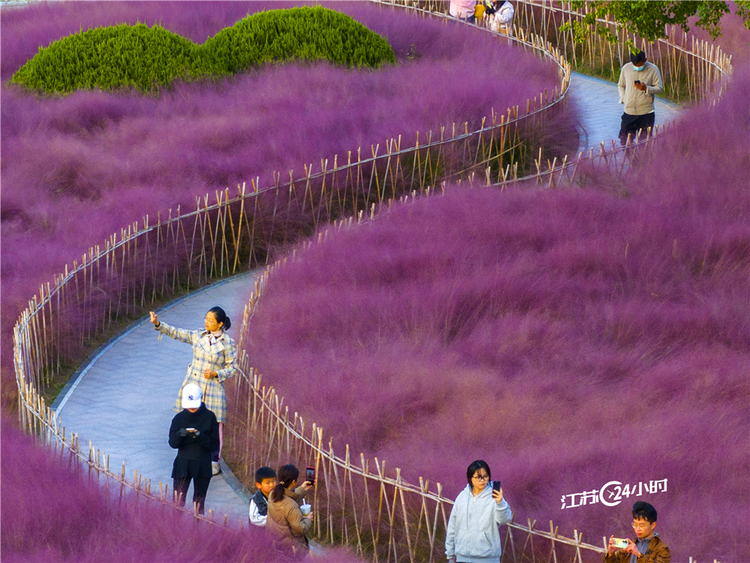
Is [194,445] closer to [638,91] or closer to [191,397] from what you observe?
[191,397]

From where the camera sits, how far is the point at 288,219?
12.2 meters

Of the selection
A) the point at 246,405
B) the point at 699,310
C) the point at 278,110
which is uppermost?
the point at 278,110

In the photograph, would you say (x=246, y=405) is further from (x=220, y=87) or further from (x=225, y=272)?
(x=220, y=87)

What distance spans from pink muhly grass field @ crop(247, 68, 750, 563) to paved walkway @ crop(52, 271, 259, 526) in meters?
0.92

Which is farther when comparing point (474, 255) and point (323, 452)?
point (474, 255)

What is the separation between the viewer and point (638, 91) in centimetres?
1288

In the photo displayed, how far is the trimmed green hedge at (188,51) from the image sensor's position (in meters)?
16.2

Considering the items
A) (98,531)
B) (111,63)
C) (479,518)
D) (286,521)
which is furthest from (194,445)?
(111,63)

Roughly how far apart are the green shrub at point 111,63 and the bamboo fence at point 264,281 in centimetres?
442

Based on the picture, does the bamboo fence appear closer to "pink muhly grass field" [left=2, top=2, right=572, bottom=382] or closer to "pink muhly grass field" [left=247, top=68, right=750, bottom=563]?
"pink muhly grass field" [left=247, top=68, right=750, bottom=563]

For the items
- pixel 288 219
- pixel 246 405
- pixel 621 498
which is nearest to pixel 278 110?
pixel 288 219

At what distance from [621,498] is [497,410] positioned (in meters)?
1.26

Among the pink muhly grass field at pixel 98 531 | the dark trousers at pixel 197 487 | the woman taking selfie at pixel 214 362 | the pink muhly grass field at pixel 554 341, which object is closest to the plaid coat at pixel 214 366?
the woman taking selfie at pixel 214 362

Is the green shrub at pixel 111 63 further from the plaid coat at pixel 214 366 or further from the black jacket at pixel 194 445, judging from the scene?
the black jacket at pixel 194 445
